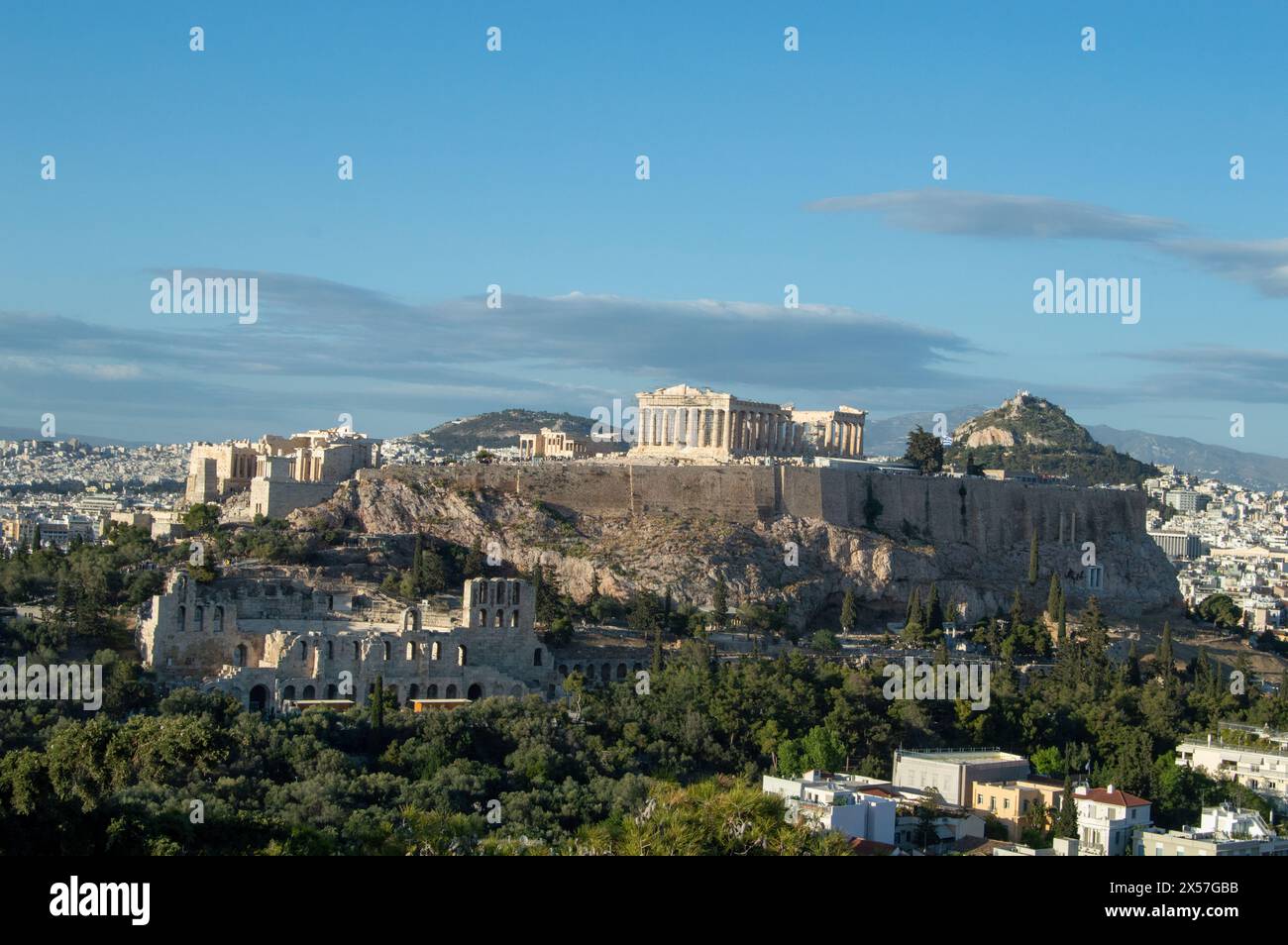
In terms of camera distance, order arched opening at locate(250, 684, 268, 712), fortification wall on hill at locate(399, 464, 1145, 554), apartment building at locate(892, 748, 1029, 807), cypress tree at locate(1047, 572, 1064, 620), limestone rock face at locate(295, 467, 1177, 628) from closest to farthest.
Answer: apartment building at locate(892, 748, 1029, 807)
arched opening at locate(250, 684, 268, 712)
limestone rock face at locate(295, 467, 1177, 628)
cypress tree at locate(1047, 572, 1064, 620)
fortification wall on hill at locate(399, 464, 1145, 554)

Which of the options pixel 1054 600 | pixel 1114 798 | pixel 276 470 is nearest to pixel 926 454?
pixel 1054 600

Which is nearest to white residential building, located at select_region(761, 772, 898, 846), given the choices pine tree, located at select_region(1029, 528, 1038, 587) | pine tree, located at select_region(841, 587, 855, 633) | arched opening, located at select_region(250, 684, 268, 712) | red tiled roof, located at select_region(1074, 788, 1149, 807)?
red tiled roof, located at select_region(1074, 788, 1149, 807)

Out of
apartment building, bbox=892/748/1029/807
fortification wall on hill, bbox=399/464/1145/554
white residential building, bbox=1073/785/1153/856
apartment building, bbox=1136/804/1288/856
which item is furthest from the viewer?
fortification wall on hill, bbox=399/464/1145/554

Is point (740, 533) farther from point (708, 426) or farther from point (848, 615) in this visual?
point (708, 426)

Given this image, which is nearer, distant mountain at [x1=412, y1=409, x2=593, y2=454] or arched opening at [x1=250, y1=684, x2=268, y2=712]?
arched opening at [x1=250, y1=684, x2=268, y2=712]

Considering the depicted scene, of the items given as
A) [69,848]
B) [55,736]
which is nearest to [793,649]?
[55,736]

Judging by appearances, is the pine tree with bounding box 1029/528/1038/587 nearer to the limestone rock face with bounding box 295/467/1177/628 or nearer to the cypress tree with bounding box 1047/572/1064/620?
the limestone rock face with bounding box 295/467/1177/628

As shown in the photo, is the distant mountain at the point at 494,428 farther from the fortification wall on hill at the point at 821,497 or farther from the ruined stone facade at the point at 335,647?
the ruined stone facade at the point at 335,647
